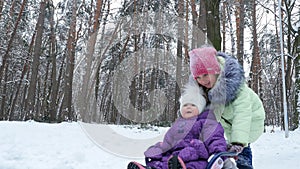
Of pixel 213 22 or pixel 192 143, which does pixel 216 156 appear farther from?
pixel 213 22

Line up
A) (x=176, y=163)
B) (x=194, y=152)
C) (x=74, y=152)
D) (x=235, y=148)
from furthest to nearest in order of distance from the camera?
1. (x=74, y=152)
2. (x=235, y=148)
3. (x=194, y=152)
4. (x=176, y=163)

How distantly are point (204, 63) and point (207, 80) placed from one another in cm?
14

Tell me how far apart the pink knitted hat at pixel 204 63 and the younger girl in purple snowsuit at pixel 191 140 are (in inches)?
5.6

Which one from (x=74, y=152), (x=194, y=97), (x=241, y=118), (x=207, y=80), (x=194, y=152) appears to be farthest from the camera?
(x=74, y=152)

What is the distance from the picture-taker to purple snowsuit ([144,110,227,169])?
2.02 metres

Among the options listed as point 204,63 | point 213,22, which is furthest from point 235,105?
point 213,22

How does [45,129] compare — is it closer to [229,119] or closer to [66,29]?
[229,119]

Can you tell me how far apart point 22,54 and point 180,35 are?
34.0 feet

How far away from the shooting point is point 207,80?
244 cm

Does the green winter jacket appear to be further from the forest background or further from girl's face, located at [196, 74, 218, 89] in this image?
the forest background

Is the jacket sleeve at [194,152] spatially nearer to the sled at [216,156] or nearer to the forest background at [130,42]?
the sled at [216,156]

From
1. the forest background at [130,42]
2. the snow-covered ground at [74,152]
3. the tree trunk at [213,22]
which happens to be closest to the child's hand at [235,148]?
the snow-covered ground at [74,152]

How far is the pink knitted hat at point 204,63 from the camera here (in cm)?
240

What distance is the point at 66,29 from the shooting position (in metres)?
19.9
